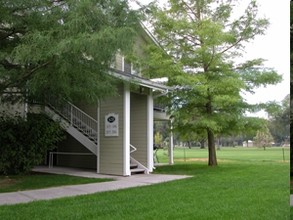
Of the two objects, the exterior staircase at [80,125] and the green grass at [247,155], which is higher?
the exterior staircase at [80,125]

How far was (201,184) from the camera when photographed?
831cm

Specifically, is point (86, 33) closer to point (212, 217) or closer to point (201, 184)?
point (212, 217)

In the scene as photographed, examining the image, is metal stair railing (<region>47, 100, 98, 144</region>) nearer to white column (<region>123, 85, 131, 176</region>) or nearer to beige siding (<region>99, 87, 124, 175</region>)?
beige siding (<region>99, 87, 124, 175</region>)

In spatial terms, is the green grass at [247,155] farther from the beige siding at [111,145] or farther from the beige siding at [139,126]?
the beige siding at [111,145]

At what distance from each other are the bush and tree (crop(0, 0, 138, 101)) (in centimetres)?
401

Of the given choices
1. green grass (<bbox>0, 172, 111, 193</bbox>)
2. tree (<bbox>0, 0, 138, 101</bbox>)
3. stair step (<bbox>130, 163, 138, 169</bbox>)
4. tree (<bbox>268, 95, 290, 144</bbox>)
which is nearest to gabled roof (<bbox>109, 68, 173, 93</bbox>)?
tree (<bbox>0, 0, 138, 101</bbox>)

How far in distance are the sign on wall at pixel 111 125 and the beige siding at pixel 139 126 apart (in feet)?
4.71

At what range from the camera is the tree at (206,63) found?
1250 cm

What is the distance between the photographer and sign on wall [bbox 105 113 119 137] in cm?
1134

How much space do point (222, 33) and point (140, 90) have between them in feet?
11.5

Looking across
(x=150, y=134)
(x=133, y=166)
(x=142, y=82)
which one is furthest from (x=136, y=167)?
(x=142, y=82)

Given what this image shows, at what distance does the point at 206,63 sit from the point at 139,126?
3333 mm

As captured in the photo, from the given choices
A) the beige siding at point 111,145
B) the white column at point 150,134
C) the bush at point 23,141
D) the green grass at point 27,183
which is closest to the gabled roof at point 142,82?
the white column at point 150,134

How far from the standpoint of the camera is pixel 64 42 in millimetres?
5570
